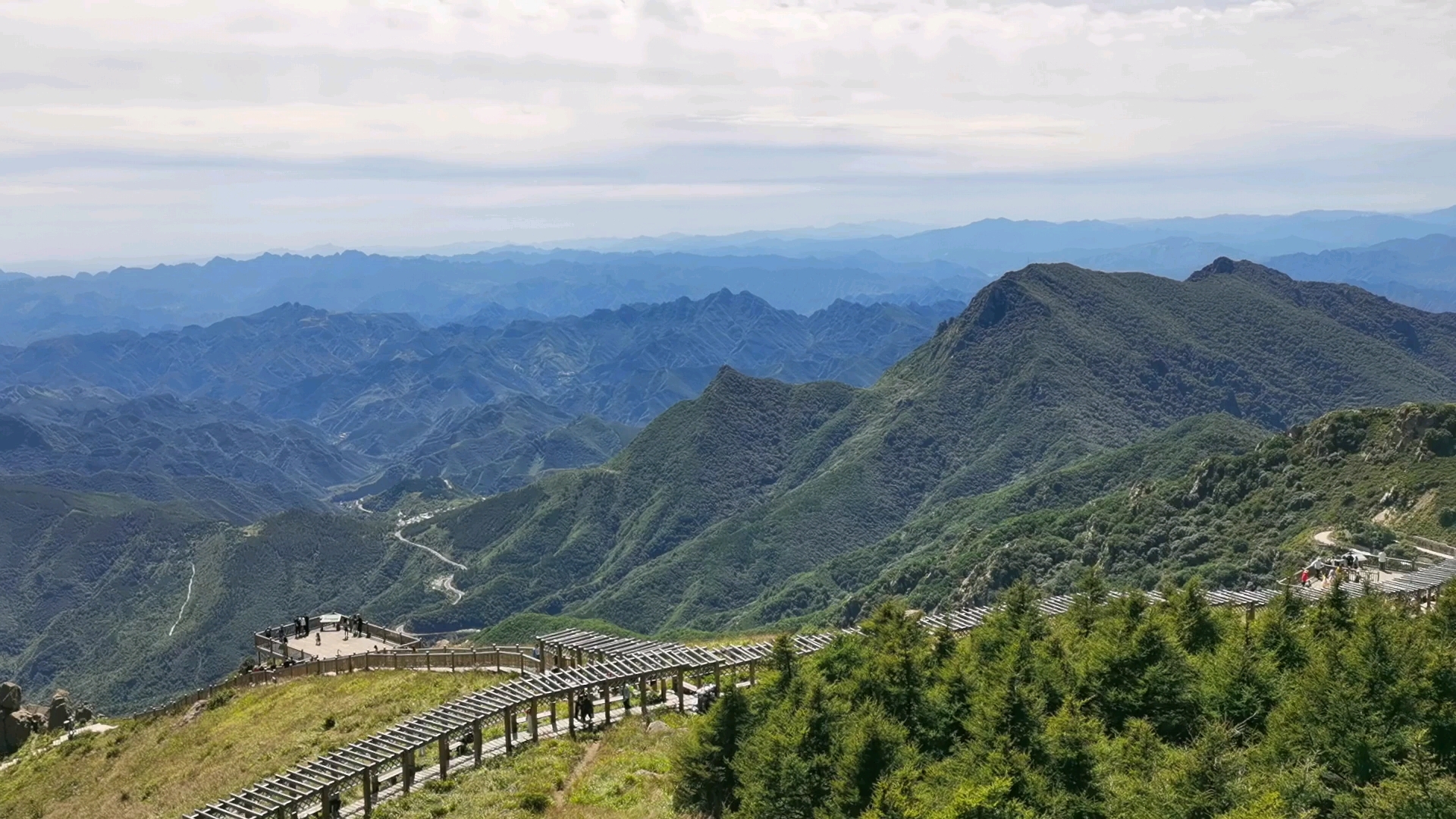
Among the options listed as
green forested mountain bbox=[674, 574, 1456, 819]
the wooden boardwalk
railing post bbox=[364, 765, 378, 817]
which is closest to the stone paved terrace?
the wooden boardwalk

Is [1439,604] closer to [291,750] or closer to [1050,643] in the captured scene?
[1050,643]

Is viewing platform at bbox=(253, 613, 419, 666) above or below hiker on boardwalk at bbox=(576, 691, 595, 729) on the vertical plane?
below

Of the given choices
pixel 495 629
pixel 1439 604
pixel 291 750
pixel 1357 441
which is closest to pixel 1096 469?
pixel 1357 441

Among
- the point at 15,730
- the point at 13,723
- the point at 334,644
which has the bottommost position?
the point at 15,730

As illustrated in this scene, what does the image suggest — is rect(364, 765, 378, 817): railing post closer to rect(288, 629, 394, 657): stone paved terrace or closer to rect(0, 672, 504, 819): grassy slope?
rect(0, 672, 504, 819): grassy slope

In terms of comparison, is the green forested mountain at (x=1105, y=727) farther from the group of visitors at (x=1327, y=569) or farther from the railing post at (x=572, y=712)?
the group of visitors at (x=1327, y=569)

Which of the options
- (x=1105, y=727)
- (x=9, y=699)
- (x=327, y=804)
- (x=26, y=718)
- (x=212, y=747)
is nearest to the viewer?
(x=327, y=804)

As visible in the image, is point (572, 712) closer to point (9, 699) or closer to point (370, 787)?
point (370, 787)

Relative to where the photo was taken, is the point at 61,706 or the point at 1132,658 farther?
the point at 61,706

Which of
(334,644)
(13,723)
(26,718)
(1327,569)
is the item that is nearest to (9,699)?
(26,718)
